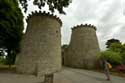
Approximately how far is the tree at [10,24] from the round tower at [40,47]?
2846 mm

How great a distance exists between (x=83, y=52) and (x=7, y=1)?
448 inches

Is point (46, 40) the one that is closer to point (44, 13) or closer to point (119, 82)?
point (44, 13)

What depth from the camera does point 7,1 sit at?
16.3 m

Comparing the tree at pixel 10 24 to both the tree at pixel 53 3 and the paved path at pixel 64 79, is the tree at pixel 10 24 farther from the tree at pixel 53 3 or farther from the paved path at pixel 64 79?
the paved path at pixel 64 79

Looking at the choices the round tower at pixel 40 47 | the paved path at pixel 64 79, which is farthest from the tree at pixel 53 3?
the paved path at pixel 64 79

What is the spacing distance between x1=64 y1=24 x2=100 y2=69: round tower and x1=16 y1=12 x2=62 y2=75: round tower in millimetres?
5928

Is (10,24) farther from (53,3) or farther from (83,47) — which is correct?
(83,47)

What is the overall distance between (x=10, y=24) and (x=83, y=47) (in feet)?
32.6

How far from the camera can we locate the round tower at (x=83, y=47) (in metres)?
20.0

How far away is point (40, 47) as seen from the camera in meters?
14.0

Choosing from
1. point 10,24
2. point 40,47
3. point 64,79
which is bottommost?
point 64,79

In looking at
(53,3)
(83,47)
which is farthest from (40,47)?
(83,47)

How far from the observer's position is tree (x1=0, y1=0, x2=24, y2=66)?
16.2m

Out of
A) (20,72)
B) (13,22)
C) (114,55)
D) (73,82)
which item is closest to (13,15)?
(13,22)
